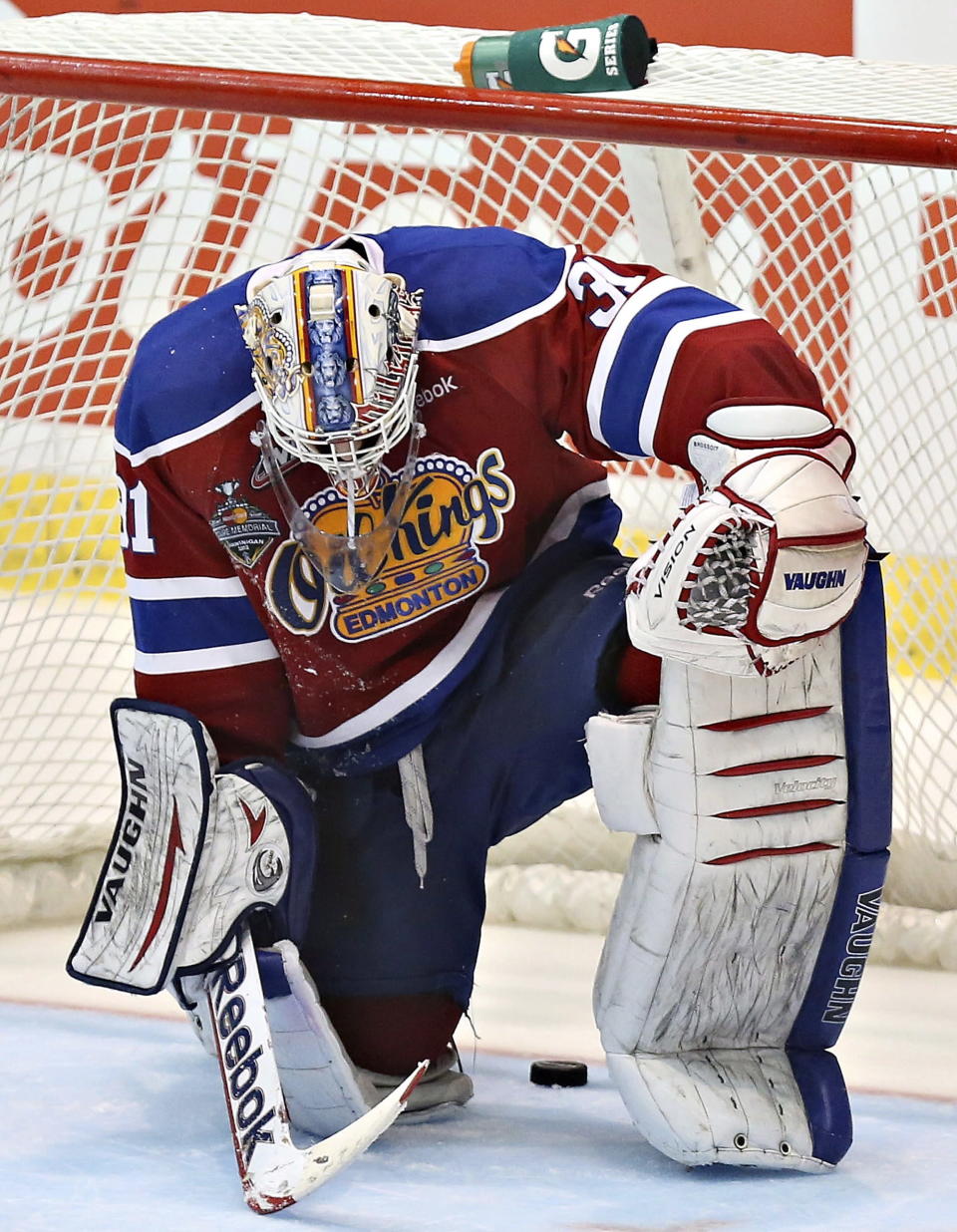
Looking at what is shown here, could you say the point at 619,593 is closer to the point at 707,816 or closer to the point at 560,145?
the point at 707,816

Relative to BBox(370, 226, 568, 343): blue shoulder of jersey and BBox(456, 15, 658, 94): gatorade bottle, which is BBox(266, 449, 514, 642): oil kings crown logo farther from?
BBox(456, 15, 658, 94): gatorade bottle

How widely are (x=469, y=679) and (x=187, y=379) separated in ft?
1.26

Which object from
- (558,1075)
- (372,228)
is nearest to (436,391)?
(558,1075)


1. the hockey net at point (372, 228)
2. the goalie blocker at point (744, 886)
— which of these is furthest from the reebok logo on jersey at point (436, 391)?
the hockey net at point (372, 228)

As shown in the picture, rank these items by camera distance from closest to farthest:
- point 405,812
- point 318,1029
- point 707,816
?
point 707,816, point 318,1029, point 405,812

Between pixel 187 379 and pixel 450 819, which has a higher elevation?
pixel 187 379

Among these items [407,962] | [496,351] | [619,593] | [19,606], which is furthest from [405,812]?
[19,606]

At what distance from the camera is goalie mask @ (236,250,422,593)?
1.47 m

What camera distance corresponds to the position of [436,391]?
158cm

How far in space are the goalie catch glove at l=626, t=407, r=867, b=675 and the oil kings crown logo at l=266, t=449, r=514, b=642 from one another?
0.23m

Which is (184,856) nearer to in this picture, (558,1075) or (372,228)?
(558,1075)

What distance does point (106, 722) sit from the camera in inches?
107

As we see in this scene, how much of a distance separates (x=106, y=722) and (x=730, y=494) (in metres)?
1.55

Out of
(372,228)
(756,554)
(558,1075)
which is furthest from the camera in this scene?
(372,228)
